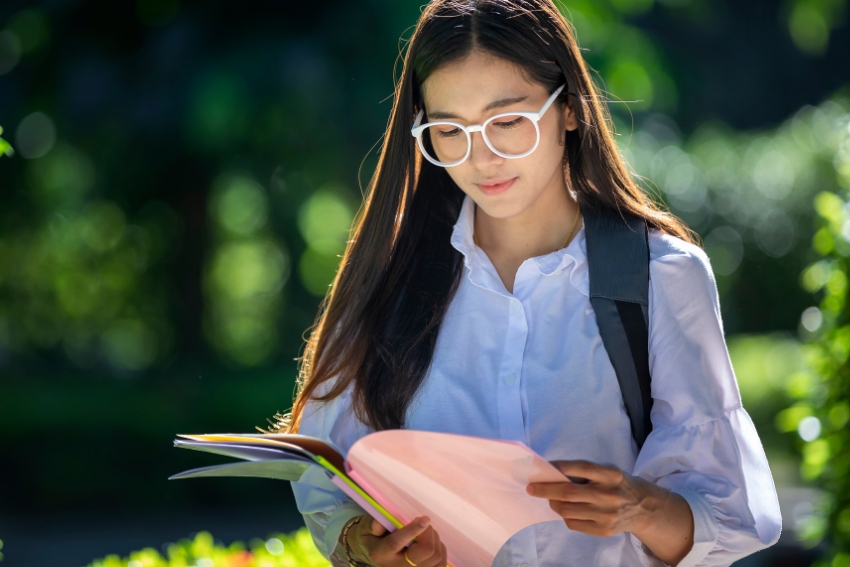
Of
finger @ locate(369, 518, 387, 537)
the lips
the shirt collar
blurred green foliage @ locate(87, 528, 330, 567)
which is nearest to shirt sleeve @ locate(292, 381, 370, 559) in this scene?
finger @ locate(369, 518, 387, 537)

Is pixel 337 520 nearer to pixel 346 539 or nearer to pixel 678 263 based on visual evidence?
pixel 346 539

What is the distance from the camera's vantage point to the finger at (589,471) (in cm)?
150

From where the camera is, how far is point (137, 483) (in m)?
7.14

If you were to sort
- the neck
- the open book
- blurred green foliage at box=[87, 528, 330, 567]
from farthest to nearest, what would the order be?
1. blurred green foliage at box=[87, 528, 330, 567]
2. the neck
3. the open book

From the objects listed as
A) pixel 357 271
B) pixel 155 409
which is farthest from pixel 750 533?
pixel 155 409

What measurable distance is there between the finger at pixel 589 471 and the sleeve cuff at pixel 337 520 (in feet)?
1.62

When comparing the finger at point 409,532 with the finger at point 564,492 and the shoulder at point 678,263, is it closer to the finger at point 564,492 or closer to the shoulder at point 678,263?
the finger at point 564,492

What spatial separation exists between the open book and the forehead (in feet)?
2.13

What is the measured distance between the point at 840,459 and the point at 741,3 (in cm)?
694

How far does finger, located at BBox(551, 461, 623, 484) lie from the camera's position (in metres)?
1.50

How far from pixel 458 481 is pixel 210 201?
5183 mm

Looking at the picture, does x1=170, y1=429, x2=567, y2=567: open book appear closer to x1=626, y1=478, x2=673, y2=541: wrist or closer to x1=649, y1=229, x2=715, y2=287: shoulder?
x1=626, y1=478, x2=673, y2=541: wrist

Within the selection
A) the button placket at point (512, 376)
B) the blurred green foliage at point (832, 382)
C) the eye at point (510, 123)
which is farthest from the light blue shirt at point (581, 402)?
the blurred green foliage at point (832, 382)

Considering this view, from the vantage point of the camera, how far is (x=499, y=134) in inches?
72.3
